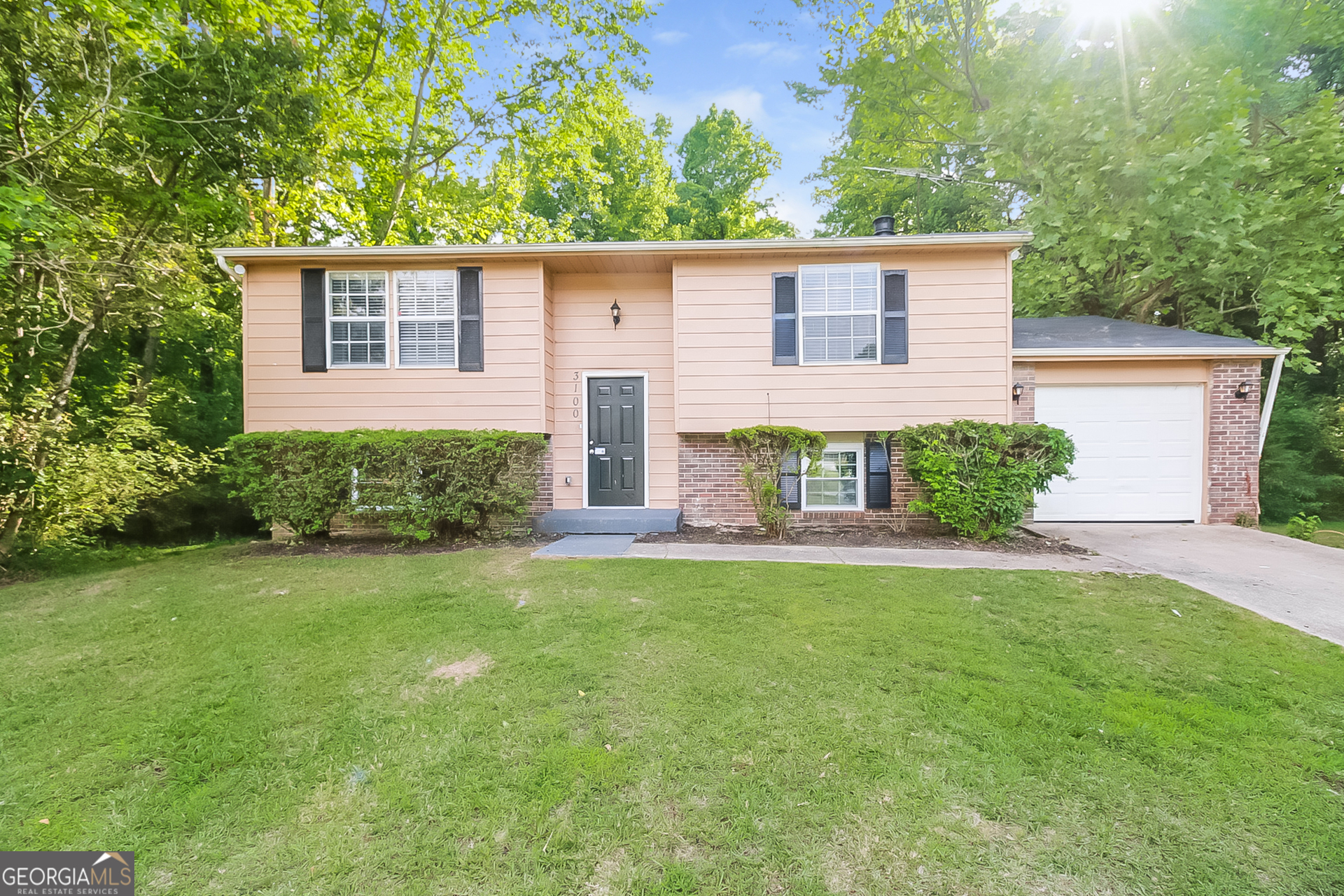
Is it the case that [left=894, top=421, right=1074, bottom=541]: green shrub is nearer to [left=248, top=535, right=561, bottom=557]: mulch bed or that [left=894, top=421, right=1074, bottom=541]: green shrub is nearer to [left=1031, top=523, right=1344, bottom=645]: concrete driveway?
[left=1031, top=523, right=1344, bottom=645]: concrete driveway

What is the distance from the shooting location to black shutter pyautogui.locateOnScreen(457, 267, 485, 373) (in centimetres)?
679

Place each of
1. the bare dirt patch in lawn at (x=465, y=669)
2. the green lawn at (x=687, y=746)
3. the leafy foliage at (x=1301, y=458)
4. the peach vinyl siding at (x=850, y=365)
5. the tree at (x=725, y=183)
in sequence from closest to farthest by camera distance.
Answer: the green lawn at (x=687, y=746) → the bare dirt patch in lawn at (x=465, y=669) → the peach vinyl siding at (x=850, y=365) → the leafy foliage at (x=1301, y=458) → the tree at (x=725, y=183)

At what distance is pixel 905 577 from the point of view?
14.5 feet

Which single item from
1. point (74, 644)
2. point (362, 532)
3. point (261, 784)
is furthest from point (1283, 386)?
point (74, 644)

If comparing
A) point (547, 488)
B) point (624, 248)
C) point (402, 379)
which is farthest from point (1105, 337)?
point (402, 379)

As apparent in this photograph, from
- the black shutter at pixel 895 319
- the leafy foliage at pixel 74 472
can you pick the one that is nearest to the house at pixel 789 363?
the black shutter at pixel 895 319

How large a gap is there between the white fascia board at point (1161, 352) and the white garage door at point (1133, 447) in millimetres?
467

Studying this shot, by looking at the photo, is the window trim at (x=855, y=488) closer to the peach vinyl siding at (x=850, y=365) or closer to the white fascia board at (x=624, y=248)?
the peach vinyl siding at (x=850, y=365)

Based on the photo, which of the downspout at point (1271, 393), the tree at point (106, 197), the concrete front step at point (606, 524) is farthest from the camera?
the downspout at point (1271, 393)

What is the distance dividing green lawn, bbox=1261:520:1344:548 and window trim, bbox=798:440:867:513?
5051mm

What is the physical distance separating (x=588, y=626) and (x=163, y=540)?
10.3m

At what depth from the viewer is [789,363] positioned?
6.78 meters

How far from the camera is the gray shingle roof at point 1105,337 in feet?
22.7

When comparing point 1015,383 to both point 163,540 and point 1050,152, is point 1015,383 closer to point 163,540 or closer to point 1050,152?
point 1050,152
